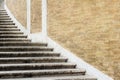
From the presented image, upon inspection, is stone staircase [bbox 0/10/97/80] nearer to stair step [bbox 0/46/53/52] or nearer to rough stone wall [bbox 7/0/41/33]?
stair step [bbox 0/46/53/52]

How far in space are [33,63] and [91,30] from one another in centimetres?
118

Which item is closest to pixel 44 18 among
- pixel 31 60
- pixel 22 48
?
pixel 22 48

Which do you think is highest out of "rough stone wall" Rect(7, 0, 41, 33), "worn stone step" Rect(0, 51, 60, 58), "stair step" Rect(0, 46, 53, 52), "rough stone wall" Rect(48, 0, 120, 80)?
"rough stone wall" Rect(7, 0, 41, 33)

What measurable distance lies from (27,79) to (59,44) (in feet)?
5.34

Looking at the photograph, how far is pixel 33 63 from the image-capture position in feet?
17.1

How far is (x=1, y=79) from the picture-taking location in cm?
438

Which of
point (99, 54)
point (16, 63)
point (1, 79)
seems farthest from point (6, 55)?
point (99, 54)

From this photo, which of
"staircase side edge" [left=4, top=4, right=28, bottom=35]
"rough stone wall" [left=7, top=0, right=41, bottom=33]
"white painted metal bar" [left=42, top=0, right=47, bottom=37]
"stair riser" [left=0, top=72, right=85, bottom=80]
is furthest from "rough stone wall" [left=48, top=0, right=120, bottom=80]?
"staircase side edge" [left=4, top=4, right=28, bottom=35]

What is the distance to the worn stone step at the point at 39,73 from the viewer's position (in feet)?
14.9

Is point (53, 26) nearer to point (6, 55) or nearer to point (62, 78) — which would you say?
point (6, 55)

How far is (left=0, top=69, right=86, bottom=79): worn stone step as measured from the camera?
453 cm

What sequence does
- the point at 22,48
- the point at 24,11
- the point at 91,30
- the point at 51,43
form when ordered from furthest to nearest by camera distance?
1. the point at 24,11
2. the point at 51,43
3. the point at 22,48
4. the point at 91,30

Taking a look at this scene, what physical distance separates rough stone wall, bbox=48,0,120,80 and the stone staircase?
0.29m

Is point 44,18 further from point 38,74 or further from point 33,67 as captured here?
point 38,74
